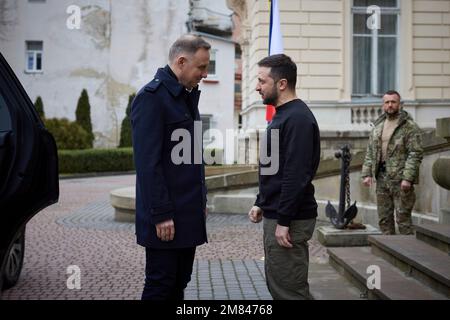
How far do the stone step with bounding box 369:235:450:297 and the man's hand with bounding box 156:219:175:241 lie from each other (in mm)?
2126

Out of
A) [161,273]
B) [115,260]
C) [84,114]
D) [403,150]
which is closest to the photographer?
[161,273]

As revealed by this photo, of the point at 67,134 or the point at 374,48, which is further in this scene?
the point at 67,134

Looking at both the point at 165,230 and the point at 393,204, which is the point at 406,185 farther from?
the point at 165,230

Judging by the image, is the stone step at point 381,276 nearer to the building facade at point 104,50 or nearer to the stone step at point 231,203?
the stone step at point 231,203

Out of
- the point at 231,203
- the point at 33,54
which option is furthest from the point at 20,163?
the point at 33,54

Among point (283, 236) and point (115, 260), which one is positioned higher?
point (283, 236)

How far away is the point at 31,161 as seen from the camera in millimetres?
2771

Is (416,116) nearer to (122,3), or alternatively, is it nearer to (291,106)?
(291,106)

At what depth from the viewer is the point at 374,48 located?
14.9m

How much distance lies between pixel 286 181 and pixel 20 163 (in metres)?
1.56

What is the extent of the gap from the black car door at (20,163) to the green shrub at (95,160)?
81.9 feet

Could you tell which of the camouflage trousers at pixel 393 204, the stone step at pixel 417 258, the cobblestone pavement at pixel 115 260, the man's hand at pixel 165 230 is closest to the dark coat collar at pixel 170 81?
the man's hand at pixel 165 230

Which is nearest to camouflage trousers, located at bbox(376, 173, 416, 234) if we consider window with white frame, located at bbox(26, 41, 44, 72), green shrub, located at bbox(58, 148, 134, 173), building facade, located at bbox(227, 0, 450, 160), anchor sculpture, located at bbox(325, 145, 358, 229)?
anchor sculpture, located at bbox(325, 145, 358, 229)

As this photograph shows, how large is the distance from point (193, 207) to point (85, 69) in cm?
3170
